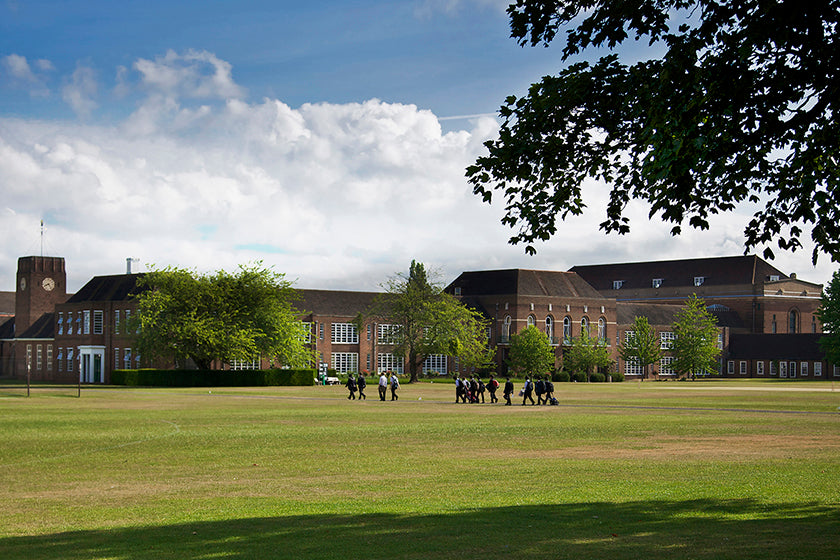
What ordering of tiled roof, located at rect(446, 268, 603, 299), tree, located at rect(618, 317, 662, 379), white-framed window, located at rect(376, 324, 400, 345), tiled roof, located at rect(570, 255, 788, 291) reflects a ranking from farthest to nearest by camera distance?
tiled roof, located at rect(570, 255, 788, 291) → tree, located at rect(618, 317, 662, 379) → tiled roof, located at rect(446, 268, 603, 299) → white-framed window, located at rect(376, 324, 400, 345)

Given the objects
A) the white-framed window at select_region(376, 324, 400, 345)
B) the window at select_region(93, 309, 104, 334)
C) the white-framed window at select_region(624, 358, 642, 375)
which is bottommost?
the white-framed window at select_region(624, 358, 642, 375)

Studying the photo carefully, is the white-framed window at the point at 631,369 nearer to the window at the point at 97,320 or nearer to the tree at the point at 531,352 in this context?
the tree at the point at 531,352

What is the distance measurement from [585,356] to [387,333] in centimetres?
2184

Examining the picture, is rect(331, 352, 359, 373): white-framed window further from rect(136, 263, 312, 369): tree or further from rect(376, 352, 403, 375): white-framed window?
rect(136, 263, 312, 369): tree

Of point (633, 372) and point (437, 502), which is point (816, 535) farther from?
point (633, 372)

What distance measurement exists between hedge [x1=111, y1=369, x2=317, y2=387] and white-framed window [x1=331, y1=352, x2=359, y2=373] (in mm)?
22145

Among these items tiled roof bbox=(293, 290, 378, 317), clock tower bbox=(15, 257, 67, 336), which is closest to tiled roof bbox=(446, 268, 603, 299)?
tiled roof bbox=(293, 290, 378, 317)

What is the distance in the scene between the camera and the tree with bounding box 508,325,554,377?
9950 cm

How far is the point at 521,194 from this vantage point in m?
13.9

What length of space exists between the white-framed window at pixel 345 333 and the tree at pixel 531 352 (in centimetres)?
1628

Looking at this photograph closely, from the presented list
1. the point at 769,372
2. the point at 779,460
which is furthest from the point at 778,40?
the point at 769,372

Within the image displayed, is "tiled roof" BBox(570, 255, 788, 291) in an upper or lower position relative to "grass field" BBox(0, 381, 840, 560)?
upper

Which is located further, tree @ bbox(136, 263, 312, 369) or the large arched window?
the large arched window

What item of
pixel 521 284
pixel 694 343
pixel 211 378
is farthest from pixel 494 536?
pixel 694 343
